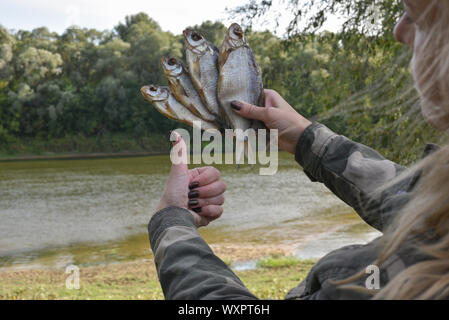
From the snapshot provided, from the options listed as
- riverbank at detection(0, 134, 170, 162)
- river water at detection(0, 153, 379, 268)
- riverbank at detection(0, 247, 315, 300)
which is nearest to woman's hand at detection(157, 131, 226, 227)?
riverbank at detection(0, 247, 315, 300)

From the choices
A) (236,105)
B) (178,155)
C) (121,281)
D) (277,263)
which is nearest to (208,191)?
(178,155)

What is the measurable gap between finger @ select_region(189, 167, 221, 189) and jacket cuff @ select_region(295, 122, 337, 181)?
1.19 feet

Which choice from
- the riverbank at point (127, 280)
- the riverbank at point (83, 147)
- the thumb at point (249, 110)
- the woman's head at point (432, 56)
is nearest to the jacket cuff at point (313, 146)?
the thumb at point (249, 110)

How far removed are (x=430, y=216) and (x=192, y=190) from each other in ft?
3.42

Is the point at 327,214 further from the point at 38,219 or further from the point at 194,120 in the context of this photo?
the point at 194,120

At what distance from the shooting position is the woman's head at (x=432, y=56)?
818mm

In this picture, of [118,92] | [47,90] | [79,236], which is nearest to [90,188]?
[79,236]

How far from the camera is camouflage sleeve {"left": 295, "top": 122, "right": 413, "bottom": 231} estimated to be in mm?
1428

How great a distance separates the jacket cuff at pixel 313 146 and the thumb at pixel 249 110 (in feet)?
0.63

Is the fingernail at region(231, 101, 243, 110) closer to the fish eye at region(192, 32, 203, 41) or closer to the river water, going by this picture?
the fish eye at region(192, 32, 203, 41)

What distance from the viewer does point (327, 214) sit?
1427 centimetres

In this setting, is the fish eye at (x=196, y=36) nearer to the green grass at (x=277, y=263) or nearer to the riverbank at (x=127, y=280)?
the riverbank at (x=127, y=280)
